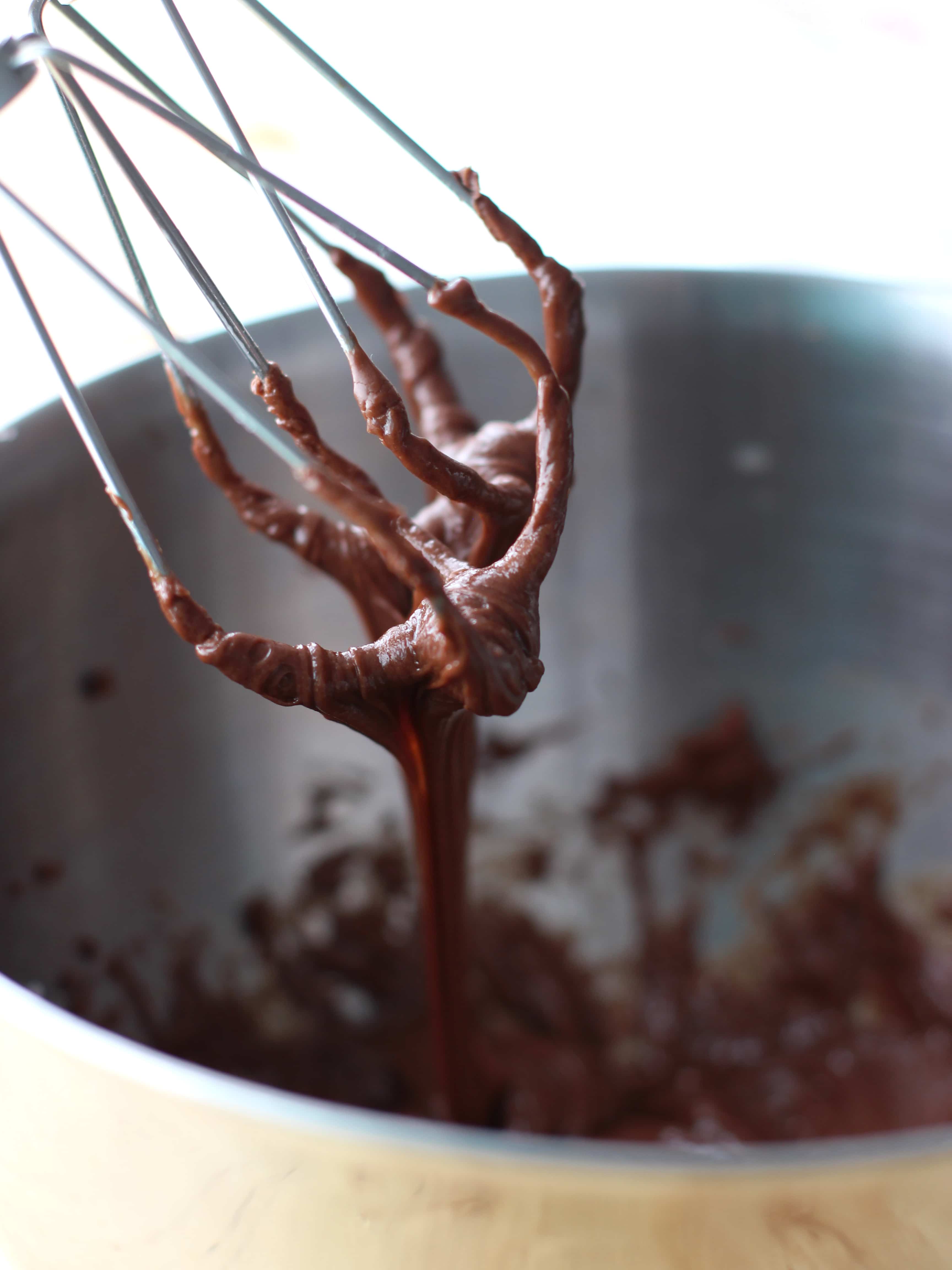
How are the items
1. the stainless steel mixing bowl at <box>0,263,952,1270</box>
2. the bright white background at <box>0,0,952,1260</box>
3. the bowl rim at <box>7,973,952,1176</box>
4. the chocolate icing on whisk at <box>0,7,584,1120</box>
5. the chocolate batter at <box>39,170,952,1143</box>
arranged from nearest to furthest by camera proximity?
the bowl rim at <box>7,973,952,1176</box>
the chocolate icing on whisk at <box>0,7,584,1120</box>
the stainless steel mixing bowl at <box>0,263,952,1270</box>
the chocolate batter at <box>39,170,952,1143</box>
the bright white background at <box>0,0,952,1260</box>

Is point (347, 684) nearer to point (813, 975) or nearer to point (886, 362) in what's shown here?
point (886, 362)

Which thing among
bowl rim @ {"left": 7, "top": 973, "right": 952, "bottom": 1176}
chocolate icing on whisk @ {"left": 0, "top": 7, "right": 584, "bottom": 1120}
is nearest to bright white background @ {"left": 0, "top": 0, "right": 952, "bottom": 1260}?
chocolate icing on whisk @ {"left": 0, "top": 7, "right": 584, "bottom": 1120}

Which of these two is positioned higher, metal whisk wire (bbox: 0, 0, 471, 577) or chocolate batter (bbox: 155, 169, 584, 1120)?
metal whisk wire (bbox: 0, 0, 471, 577)

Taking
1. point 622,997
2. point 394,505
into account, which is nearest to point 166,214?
point 394,505

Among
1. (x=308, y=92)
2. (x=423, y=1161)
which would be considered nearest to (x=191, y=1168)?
(x=423, y=1161)

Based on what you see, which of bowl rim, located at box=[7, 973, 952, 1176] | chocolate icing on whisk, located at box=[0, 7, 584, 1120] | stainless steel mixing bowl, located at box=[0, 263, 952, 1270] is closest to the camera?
bowl rim, located at box=[7, 973, 952, 1176]

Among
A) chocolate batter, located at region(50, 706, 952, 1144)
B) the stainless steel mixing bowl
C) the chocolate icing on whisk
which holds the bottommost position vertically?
chocolate batter, located at region(50, 706, 952, 1144)

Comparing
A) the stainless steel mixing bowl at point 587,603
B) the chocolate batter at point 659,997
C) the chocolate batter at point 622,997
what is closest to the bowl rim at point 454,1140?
the stainless steel mixing bowl at point 587,603

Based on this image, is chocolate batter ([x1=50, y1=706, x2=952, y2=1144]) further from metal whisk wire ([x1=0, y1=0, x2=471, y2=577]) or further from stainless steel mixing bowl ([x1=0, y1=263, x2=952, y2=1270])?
metal whisk wire ([x1=0, y1=0, x2=471, y2=577])

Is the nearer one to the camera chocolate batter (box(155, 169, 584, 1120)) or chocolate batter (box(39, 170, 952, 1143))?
chocolate batter (box(155, 169, 584, 1120))
